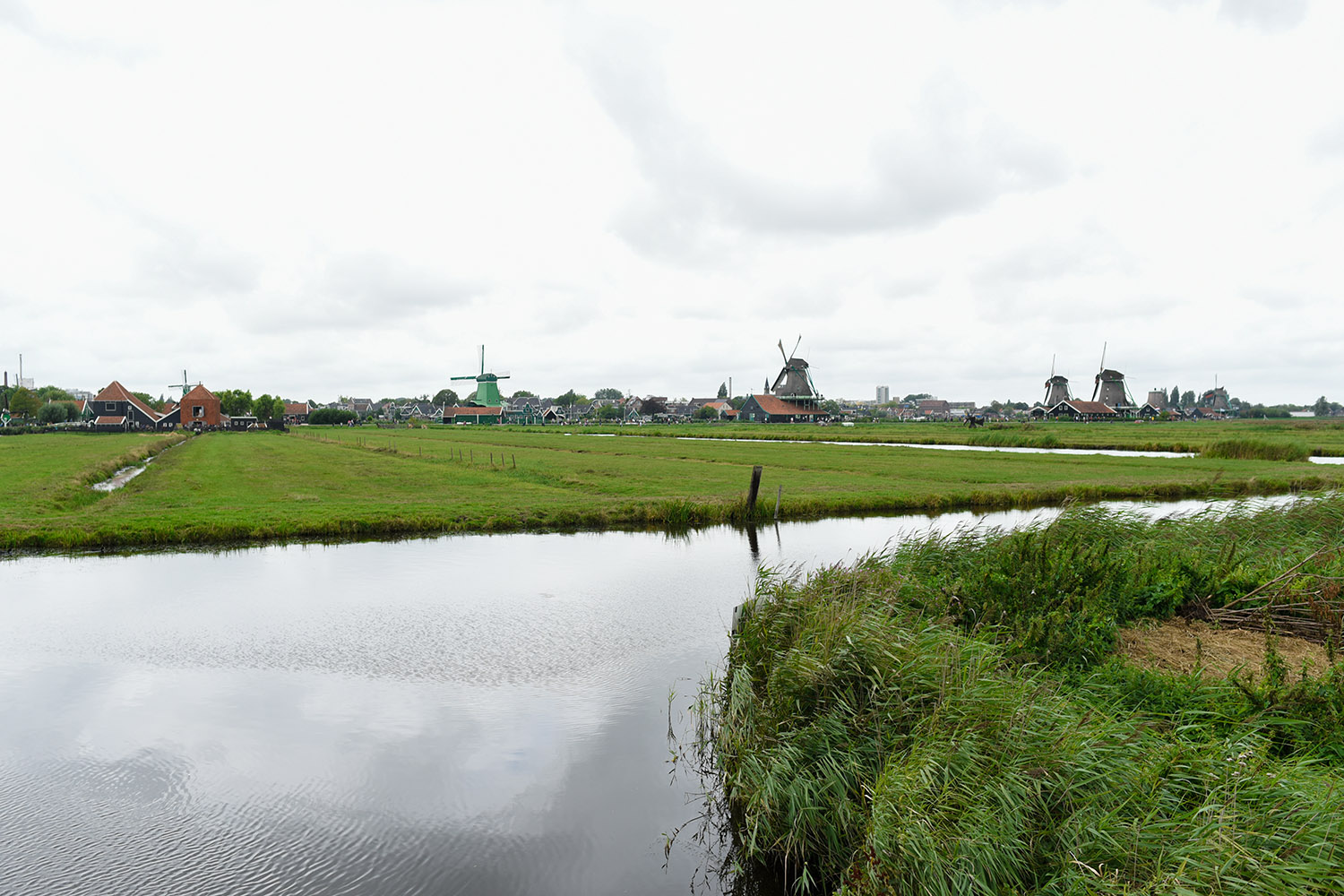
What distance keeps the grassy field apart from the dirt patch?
55.0ft

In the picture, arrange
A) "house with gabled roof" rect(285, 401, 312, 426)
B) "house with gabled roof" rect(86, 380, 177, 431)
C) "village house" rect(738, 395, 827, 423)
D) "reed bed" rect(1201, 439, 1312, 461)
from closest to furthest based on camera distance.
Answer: "reed bed" rect(1201, 439, 1312, 461), "house with gabled roof" rect(86, 380, 177, 431), "village house" rect(738, 395, 827, 423), "house with gabled roof" rect(285, 401, 312, 426)

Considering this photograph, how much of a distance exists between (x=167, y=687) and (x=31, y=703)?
1.63m

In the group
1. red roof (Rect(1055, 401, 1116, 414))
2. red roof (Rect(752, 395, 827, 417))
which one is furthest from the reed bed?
red roof (Rect(1055, 401, 1116, 414))

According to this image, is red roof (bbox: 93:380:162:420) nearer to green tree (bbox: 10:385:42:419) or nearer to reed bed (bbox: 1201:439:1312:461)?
green tree (bbox: 10:385:42:419)

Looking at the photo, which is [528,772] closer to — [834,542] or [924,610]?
[924,610]

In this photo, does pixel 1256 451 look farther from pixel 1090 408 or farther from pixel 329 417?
pixel 329 417

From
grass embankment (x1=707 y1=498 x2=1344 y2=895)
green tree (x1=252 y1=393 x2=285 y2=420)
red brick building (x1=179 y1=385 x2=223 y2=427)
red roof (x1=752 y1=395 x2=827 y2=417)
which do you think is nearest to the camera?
grass embankment (x1=707 y1=498 x2=1344 y2=895)

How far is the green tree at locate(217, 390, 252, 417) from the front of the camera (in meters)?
134

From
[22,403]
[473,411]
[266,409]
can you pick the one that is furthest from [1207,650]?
[473,411]

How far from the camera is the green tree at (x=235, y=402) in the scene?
441 ft

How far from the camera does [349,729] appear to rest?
9.84m

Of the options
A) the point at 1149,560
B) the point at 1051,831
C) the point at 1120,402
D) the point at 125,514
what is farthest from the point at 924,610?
the point at 1120,402

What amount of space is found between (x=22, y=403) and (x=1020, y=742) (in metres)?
160

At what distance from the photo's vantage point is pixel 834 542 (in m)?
22.6
